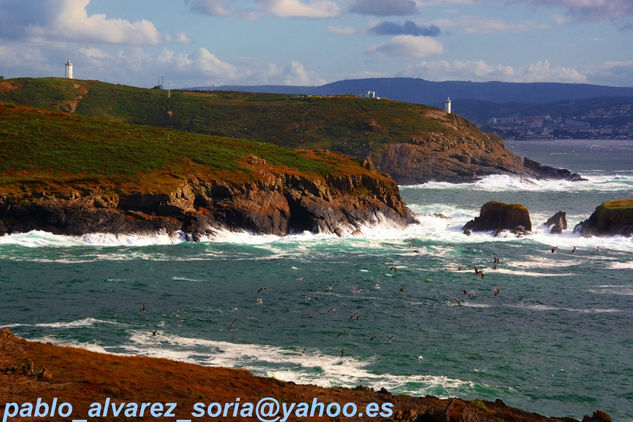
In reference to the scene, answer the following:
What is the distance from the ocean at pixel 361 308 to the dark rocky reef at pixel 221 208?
7.90 ft

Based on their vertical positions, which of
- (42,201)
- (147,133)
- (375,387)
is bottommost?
(375,387)

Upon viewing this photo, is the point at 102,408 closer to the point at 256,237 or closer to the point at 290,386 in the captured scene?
the point at 290,386

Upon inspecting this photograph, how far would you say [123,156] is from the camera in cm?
10125

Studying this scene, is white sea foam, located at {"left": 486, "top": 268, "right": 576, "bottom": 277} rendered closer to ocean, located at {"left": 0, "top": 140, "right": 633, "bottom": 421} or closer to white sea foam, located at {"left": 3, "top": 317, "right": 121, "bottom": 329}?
ocean, located at {"left": 0, "top": 140, "right": 633, "bottom": 421}

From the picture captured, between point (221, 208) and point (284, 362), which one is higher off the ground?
point (221, 208)

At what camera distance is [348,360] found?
45.0 meters

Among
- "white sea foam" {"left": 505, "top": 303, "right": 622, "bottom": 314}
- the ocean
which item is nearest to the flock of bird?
the ocean

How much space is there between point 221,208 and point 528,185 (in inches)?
3860

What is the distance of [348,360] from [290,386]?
987 centimetres

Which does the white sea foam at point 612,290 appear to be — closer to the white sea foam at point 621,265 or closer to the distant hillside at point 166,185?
the white sea foam at point 621,265

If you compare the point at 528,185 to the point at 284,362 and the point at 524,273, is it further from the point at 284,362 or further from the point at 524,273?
the point at 284,362

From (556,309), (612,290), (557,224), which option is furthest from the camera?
(557,224)

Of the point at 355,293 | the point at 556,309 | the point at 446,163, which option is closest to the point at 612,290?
the point at 556,309

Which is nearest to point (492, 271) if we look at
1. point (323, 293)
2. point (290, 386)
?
point (323, 293)
